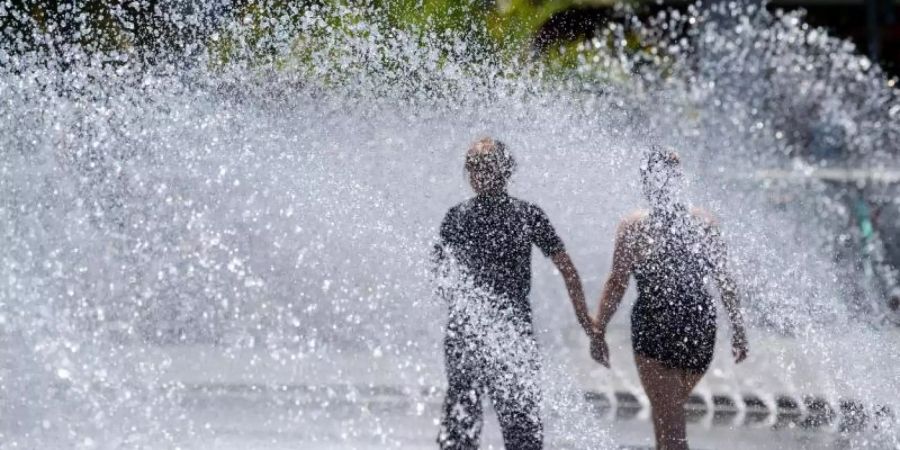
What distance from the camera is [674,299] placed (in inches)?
177

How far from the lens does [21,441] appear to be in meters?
4.95

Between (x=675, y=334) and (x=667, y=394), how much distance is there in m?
0.27

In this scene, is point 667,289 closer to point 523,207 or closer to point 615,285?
point 615,285

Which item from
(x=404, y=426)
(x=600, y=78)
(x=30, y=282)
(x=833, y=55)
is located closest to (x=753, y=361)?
(x=404, y=426)

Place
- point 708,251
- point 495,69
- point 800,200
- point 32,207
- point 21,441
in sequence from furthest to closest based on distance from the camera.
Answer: point 800,200
point 495,69
point 32,207
point 21,441
point 708,251

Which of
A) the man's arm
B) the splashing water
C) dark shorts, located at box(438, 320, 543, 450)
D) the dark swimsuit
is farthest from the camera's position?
the splashing water

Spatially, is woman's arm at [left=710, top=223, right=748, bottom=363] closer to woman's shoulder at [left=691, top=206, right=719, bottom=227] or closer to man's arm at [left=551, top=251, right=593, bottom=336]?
woman's shoulder at [left=691, top=206, right=719, bottom=227]

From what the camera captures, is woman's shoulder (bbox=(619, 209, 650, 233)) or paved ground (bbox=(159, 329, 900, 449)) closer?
woman's shoulder (bbox=(619, 209, 650, 233))

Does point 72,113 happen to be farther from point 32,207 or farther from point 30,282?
point 30,282

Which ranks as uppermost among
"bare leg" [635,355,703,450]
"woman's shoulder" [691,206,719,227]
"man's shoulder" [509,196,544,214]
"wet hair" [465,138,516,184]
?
"wet hair" [465,138,516,184]

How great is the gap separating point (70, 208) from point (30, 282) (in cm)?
82

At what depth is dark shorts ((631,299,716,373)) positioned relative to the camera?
4.46 m

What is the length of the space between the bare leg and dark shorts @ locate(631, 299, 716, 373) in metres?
0.03

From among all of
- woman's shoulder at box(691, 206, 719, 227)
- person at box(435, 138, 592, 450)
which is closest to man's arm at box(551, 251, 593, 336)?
person at box(435, 138, 592, 450)
